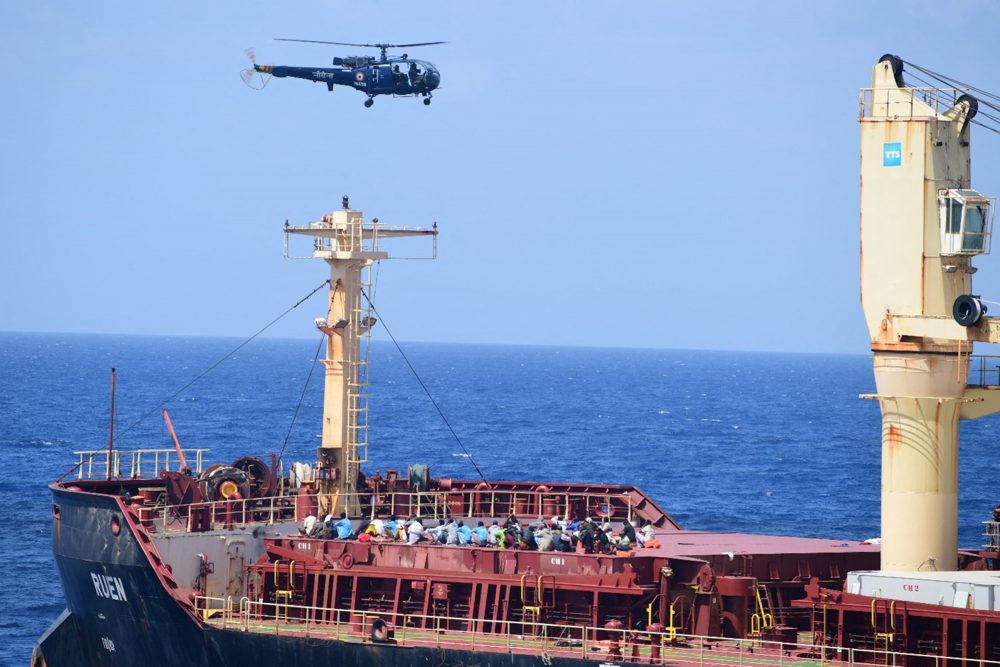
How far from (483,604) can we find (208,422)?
102m

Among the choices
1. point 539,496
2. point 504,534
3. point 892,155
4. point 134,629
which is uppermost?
point 892,155

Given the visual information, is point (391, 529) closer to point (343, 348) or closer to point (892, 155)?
point (343, 348)

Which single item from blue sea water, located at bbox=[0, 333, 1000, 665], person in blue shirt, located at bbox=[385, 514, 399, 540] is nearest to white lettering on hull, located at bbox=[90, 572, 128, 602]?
person in blue shirt, located at bbox=[385, 514, 399, 540]

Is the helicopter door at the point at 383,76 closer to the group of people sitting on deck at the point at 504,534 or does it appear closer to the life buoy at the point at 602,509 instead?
the life buoy at the point at 602,509

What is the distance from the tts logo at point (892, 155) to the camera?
A: 3519 cm

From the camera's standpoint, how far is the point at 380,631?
35688 mm

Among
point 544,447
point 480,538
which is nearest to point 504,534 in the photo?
point 480,538

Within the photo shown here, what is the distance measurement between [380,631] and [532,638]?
3429 mm

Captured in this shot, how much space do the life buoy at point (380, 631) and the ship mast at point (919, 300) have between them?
11.2m

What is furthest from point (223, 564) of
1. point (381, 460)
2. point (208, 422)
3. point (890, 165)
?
point (208, 422)

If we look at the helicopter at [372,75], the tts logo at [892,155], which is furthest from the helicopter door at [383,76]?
the tts logo at [892,155]

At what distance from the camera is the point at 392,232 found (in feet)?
150

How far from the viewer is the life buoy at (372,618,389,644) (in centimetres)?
3562

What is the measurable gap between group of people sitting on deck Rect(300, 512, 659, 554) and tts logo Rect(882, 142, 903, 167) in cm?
1060
